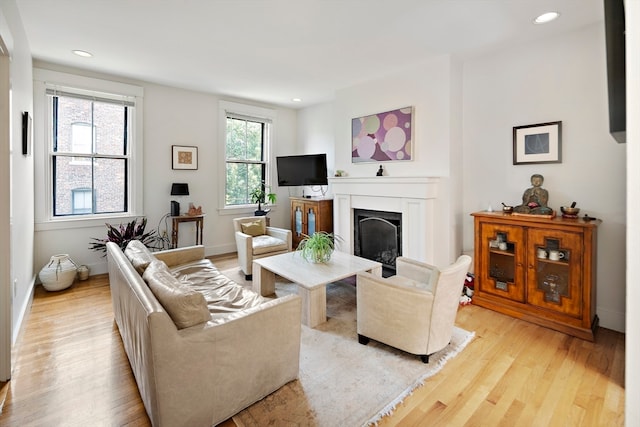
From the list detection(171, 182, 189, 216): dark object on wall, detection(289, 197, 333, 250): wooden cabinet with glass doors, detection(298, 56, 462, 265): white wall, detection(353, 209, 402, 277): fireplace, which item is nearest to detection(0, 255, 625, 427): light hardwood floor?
detection(298, 56, 462, 265): white wall

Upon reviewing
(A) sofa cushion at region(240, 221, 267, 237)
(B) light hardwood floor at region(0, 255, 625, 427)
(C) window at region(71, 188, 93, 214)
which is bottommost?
(B) light hardwood floor at region(0, 255, 625, 427)

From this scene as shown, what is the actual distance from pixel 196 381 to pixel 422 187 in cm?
282

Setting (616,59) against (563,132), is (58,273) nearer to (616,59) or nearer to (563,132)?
(616,59)

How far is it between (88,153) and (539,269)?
5200 millimetres

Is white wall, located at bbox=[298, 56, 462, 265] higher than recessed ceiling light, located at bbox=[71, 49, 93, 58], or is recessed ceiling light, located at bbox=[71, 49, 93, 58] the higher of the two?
recessed ceiling light, located at bbox=[71, 49, 93, 58]

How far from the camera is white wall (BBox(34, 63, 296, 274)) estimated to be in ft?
13.0

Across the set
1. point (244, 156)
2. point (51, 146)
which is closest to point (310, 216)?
point (244, 156)

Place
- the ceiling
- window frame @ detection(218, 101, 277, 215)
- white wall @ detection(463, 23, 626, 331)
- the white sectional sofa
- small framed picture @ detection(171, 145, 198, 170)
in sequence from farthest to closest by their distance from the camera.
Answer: window frame @ detection(218, 101, 277, 215)
small framed picture @ detection(171, 145, 198, 170)
white wall @ detection(463, 23, 626, 331)
the ceiling
the white sectional sofa

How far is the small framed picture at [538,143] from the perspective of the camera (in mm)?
2945

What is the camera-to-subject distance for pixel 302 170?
17.0 ft

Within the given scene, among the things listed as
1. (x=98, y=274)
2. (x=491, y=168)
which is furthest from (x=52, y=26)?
(x=491, y=168)

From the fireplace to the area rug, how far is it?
1434 mm

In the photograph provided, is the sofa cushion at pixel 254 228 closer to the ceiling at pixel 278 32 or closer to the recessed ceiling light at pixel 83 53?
the ceiling at pixel 278 32

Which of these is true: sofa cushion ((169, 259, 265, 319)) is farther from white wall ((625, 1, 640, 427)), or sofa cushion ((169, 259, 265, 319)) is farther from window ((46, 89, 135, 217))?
window ((46, 89, 135, 217))
